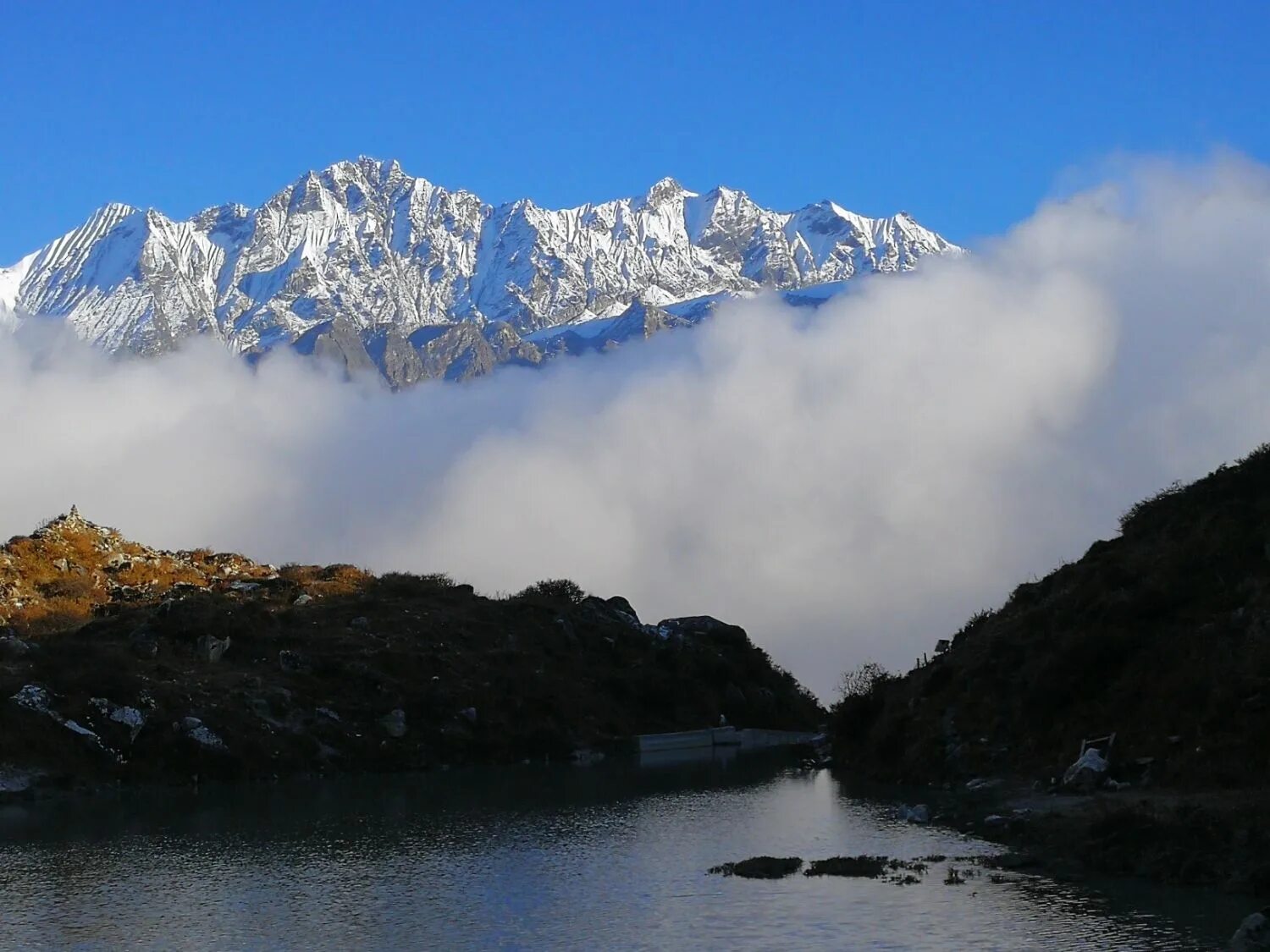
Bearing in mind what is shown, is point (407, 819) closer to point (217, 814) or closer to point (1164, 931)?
point (217, 814)

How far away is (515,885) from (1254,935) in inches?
929

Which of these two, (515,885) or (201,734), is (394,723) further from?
(515,885)

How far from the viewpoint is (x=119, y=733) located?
283 feet

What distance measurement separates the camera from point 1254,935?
33281 mm

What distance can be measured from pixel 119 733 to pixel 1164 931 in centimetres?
6644

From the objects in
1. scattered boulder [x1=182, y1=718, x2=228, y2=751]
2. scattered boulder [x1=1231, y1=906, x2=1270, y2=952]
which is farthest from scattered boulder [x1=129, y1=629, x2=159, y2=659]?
scattered boulder [x1=1231, y1=906, x2=1270, y2=952]

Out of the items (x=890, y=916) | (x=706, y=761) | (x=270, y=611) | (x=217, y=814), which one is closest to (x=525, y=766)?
(x=706, y=761)

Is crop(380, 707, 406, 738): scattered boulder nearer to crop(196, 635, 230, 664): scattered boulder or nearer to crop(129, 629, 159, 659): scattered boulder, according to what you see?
crop(196, 635, 230, 664): scattered boulder

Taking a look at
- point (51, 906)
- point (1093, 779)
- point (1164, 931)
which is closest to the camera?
point (1164, 931)

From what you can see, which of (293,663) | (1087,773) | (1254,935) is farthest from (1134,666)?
(293,663)

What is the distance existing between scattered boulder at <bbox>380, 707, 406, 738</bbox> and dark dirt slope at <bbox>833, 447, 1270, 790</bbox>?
35895mm

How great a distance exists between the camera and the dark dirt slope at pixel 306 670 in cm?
8788

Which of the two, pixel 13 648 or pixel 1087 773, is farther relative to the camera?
pixel 13 648

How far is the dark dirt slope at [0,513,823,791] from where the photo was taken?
8788cm
